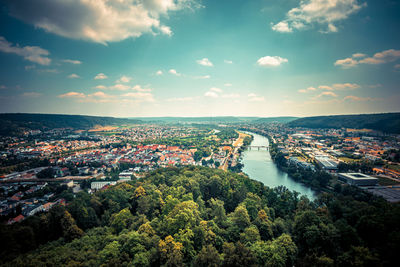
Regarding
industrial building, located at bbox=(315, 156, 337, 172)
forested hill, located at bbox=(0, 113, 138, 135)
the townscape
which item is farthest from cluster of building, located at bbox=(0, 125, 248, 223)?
forested hill, located at bbox=(0, 113, 138, 135)

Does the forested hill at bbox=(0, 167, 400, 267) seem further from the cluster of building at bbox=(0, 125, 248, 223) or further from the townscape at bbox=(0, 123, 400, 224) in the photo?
the cluster of building at bbox=(0, 125, 248, 223)

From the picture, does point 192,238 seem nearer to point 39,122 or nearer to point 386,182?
point 386,182

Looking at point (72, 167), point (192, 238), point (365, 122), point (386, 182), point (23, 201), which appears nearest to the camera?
point (192, 238)

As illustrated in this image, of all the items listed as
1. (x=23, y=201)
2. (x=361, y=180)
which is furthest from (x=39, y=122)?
(x=361, y=180)

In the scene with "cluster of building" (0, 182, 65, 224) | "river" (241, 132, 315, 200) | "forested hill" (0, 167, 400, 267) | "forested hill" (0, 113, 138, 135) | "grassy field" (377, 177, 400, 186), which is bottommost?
"river" (241, 132, 315, 200)

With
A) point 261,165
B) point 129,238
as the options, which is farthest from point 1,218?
point 261,165

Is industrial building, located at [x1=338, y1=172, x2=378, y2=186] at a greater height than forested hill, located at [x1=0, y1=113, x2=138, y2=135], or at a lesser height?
lesser

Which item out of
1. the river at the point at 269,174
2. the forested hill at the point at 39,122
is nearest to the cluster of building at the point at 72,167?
the river at the point at 269,174
